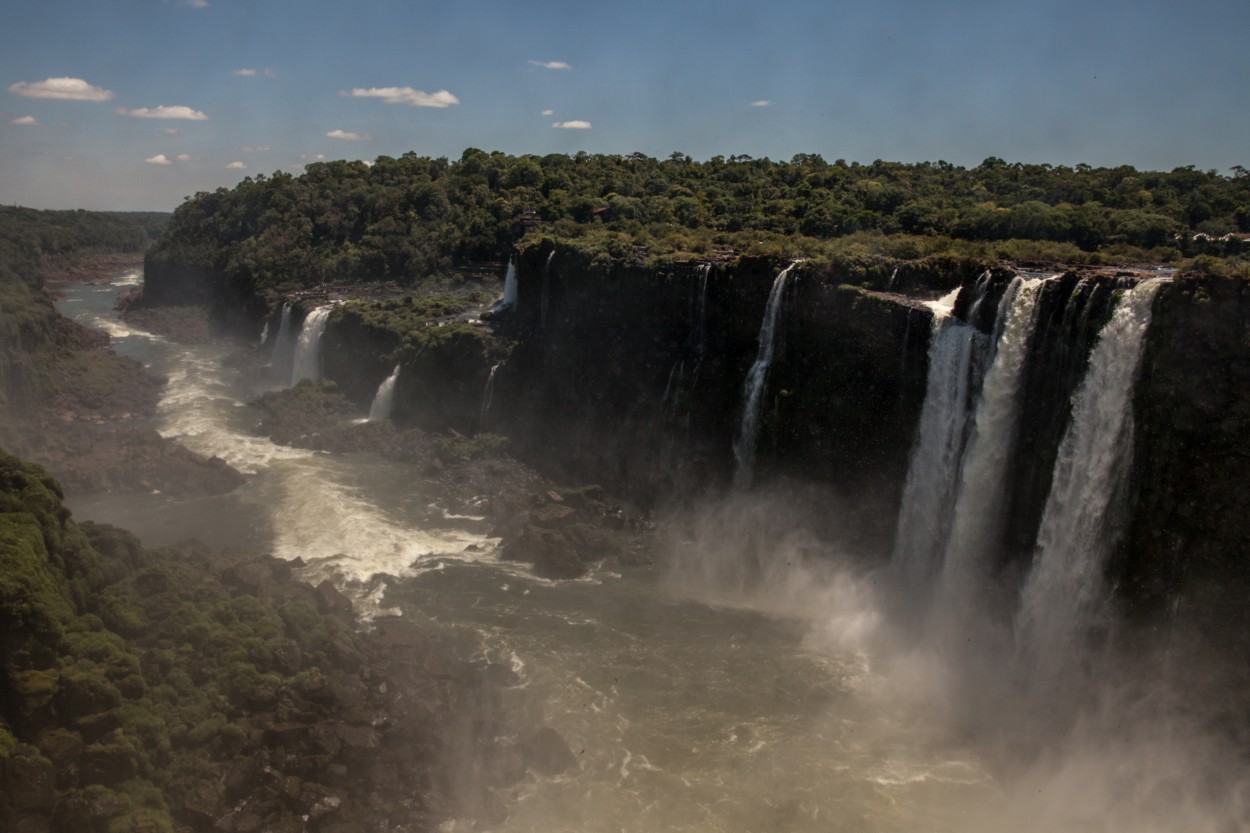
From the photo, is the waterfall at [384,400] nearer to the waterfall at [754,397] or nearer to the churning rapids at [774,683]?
the churning rapids at [774,683]

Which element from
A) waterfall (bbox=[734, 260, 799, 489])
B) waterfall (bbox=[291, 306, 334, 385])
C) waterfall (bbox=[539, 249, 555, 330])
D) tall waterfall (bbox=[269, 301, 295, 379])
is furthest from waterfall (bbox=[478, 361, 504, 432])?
tall waterfall (bbox=[269, 301, 295, 379])

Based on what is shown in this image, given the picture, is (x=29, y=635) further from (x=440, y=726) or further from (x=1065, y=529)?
(x=1065, y=529)

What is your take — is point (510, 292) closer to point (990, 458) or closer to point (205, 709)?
point (990, 458)

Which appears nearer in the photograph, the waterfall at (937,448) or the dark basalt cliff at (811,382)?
the dark basalt cliff at (811,382)

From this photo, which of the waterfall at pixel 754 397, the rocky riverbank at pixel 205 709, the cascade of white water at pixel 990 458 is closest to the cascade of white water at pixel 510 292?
the waterfall at pixel 754 397

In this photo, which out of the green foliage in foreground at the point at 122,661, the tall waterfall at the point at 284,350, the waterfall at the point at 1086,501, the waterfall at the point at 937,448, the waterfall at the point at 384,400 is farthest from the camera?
the tall waterfall at the point at 284,350
